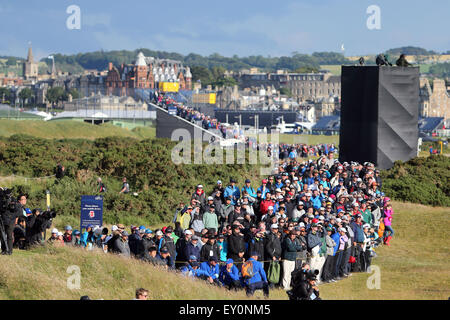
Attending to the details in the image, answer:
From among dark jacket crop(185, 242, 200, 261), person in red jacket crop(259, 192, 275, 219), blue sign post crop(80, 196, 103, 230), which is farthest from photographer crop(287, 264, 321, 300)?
person in red jacket crop(259, 192, 275, 219)

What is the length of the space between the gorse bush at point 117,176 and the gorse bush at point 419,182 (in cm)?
553

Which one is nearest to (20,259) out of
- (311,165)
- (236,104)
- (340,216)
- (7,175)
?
(340,216)

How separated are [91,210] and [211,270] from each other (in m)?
4.46

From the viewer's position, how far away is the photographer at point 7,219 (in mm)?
14633

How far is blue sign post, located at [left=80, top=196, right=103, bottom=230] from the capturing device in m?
17.8

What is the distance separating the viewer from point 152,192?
28203 mm

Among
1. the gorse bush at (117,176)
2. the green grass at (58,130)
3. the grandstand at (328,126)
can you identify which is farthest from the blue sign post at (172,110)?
the grandstand at (328,126)

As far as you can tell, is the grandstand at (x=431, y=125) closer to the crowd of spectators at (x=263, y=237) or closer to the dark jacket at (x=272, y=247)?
the crowd of spectators at (x=263, y=237)

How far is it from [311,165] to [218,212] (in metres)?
7.09

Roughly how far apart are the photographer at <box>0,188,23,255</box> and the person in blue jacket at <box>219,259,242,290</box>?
143 inches

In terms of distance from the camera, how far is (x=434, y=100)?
194 metres

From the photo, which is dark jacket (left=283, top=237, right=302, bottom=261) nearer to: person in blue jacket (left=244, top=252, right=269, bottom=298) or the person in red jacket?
person in blue jacket (left=244, top=252, right=269, bottom=298)

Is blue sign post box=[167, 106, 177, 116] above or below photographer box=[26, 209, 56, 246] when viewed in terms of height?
above
